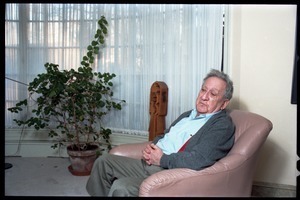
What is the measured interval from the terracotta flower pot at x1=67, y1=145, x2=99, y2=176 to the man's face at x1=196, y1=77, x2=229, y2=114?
1.28m

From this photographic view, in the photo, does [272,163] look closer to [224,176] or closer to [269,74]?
[269,74]

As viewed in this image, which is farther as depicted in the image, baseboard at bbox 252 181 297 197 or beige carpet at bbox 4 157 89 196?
beige carpet at bbox 4 157 89 196

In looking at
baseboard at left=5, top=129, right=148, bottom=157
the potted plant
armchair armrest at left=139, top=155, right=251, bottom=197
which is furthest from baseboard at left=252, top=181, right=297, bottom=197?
baseboard at left=5, top=129, right=148, bottom=157

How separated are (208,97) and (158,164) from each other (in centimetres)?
49

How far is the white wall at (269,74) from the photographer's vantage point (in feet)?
6.77

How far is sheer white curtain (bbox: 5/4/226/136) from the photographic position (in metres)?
2.38

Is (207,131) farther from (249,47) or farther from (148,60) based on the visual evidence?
(148,60)

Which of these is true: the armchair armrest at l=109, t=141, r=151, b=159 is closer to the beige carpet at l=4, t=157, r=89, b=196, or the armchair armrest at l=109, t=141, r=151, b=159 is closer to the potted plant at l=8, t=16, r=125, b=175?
the beige carpet at l=4, t=157, r=89, b=196

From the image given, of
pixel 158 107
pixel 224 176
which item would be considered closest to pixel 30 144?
pixel 158 107

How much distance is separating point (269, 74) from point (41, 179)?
7.06 ft

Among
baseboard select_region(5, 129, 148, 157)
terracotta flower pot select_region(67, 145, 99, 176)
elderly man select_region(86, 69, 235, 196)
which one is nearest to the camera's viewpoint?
elderly man select_region(86, 69, 235, 196)

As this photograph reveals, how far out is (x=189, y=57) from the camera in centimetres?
243

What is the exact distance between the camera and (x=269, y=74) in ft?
6.96
